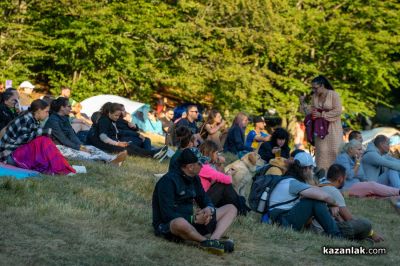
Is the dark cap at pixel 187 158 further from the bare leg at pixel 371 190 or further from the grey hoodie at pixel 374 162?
the grey hoodie at pixel 374 162

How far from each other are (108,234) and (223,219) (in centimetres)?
120

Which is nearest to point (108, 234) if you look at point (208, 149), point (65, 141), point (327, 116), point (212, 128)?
point (208, 149)

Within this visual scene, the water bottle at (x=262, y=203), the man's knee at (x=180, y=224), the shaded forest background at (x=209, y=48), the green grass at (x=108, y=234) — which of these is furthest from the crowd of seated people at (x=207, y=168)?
the shaded forest background at (x=209, y=48)

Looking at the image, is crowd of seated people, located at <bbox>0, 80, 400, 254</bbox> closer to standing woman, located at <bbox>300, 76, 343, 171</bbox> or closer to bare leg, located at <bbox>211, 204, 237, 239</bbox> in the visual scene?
bare leg, located at <bbox>211, 204, 237, 239</bbox>

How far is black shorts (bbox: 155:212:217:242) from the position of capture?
8.17 meters

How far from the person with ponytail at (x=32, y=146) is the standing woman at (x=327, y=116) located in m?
4.85

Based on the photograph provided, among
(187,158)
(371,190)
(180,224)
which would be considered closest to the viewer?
(180,224)

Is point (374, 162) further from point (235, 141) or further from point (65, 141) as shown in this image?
point (65, 141)

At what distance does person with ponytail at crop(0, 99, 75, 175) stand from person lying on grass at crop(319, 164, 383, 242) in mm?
3912

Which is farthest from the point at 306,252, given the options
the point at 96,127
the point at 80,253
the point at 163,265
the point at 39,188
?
the point at 96,127

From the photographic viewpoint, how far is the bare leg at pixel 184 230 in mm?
7887

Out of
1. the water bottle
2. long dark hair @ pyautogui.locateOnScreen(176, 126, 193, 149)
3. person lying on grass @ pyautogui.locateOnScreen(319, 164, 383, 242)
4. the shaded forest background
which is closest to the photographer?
person lying on grass @ pyautogui.locateOnScreen(319, 164, 383, 242)

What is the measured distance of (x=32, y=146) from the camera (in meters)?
11.6

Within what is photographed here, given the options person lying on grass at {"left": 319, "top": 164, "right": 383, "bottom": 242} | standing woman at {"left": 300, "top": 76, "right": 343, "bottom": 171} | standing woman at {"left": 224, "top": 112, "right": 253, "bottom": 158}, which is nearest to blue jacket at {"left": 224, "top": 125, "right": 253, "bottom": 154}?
standing woman at {"left": 224, "top": 112, "right": 253, "bottom": 158}
